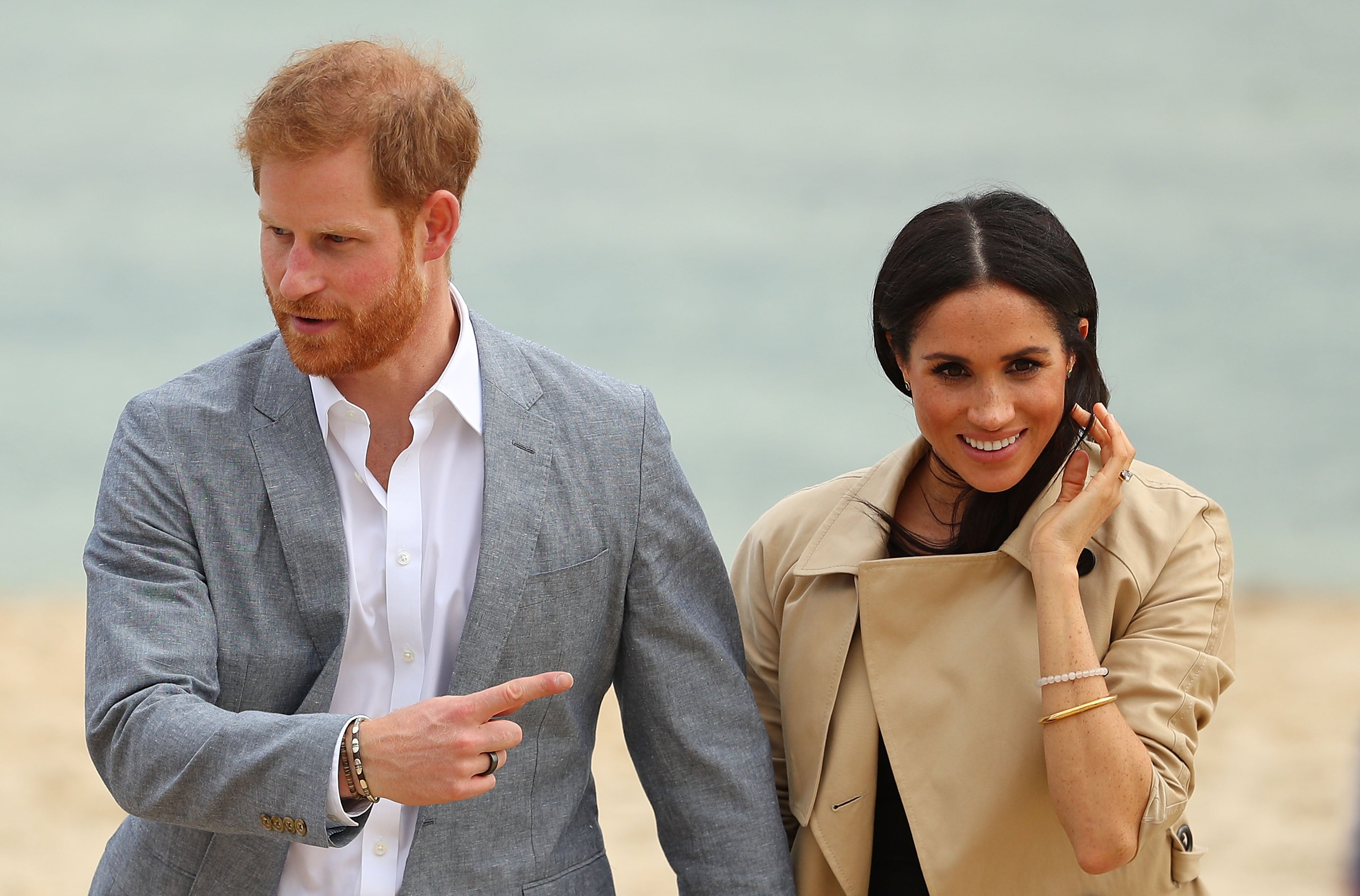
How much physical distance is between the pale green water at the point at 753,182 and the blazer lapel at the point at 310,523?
1379 centimetres

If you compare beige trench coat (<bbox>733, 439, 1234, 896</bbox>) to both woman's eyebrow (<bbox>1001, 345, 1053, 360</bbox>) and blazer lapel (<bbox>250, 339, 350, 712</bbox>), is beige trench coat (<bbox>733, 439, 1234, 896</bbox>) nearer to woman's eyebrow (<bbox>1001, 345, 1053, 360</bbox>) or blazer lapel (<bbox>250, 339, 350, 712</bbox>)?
woman's eyebrow (<bbox>1001, 345, 1053, 360</bbox>)

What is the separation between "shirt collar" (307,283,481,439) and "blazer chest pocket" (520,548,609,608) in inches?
9.6

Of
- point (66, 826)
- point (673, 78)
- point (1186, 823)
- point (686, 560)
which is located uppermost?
point (673, 78)

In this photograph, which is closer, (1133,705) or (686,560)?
(1133,705)

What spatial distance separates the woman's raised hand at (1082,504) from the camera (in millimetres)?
2240

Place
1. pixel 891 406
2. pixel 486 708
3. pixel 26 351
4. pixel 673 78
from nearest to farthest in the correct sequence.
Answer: pixel 486 708, pixel 26 351, pixel 891 406, pixel 673 78

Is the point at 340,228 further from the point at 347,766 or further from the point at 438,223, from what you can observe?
the point at 347,766

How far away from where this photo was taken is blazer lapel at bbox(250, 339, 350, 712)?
2.11 meters

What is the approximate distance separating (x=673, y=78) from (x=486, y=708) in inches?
726

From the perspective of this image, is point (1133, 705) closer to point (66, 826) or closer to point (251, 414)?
point (251, 414)

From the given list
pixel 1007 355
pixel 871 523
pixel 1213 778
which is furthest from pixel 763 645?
pixel 1213 778

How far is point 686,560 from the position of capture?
2.36m

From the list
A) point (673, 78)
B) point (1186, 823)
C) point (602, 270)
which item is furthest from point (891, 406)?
point (1186, 823)

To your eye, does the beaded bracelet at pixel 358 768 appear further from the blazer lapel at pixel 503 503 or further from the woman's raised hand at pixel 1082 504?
the woman's raised hand at pixel 1082 504
